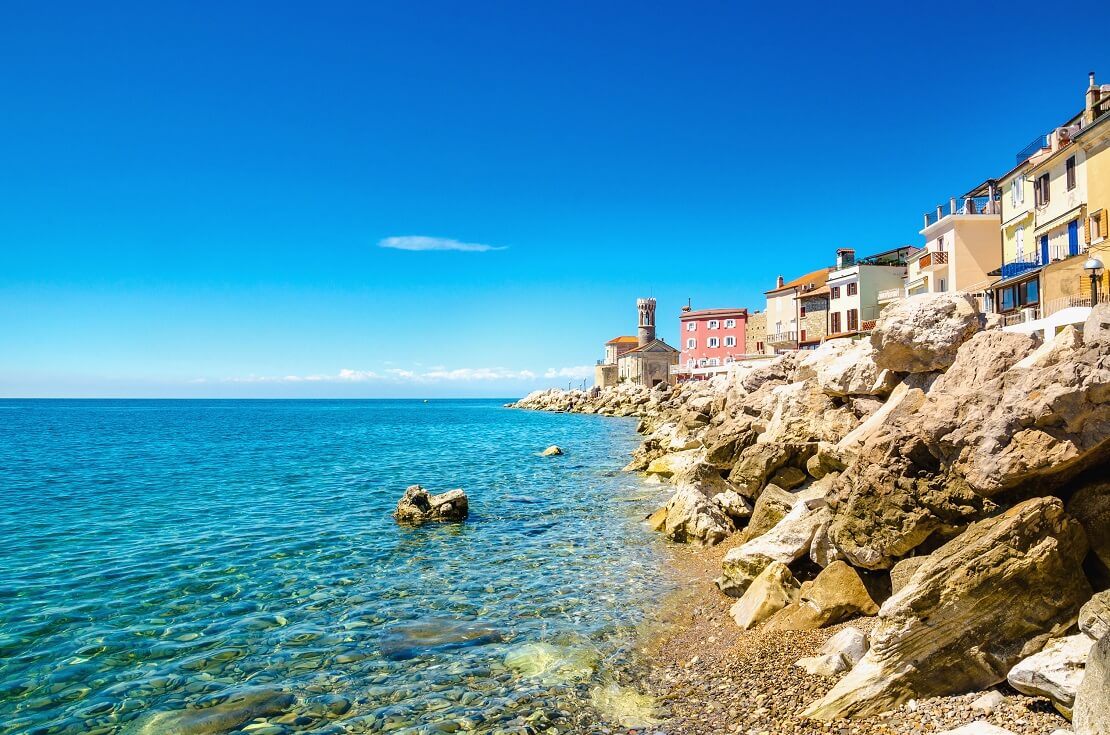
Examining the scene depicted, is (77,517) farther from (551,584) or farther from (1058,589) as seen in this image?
(1058,589)

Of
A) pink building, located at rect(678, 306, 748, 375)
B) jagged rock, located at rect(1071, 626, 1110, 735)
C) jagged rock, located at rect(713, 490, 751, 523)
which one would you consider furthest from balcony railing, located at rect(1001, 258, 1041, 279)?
pink building, located at rect(678, 306, 748, 375)

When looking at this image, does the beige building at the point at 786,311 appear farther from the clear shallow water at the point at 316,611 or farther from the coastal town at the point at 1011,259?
the clear shallow water at the point at 316,611

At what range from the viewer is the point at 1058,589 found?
26.5ft

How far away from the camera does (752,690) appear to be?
29.5 feet

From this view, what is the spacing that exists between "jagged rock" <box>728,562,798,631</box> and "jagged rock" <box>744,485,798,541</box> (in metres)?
3.59

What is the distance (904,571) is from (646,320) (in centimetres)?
12100

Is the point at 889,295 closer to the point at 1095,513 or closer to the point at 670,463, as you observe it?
the point at 670,463

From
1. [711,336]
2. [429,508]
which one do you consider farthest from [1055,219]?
[711,336]

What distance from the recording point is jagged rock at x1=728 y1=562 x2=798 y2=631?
11.2 meters

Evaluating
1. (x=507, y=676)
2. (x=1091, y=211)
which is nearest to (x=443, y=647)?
(x=507, y=676)

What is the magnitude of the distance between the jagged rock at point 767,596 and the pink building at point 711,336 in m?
83.4

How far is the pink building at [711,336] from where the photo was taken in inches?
3802

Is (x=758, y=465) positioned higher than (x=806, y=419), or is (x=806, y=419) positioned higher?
(x=806, y=419)

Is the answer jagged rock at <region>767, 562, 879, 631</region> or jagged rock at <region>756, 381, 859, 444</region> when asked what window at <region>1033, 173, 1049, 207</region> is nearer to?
jagged rock at <region>756, 381, 859, 444</region>
